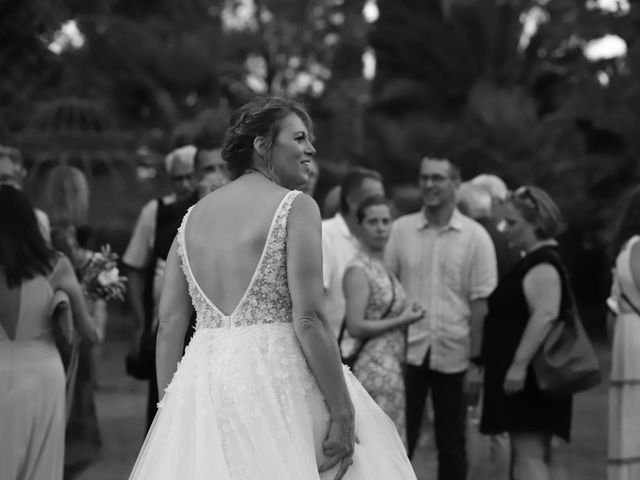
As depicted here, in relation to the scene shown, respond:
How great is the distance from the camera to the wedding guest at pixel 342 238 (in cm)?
789

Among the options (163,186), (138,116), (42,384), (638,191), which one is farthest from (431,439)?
(138,116)

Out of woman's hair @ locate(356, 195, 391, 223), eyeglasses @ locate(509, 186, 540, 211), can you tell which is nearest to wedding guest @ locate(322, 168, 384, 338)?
woman's hair @ locate(356, 195, 391, 223)

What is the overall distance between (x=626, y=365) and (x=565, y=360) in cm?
51

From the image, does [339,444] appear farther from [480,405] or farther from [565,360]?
[480,405]

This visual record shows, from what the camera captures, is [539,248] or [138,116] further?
[138,116]

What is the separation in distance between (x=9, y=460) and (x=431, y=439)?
6.00 m

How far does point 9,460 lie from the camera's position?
6.61 meters

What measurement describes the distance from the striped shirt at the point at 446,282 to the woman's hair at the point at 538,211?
73 centimetres

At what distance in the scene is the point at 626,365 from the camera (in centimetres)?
767

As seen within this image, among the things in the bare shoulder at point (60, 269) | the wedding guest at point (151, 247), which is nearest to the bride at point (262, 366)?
the bare shoulder at point (60, 269)

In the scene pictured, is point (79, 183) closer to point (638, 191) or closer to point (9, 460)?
point (9, 460)

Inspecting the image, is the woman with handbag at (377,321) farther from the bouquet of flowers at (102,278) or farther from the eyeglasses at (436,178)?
the bouquet of flowers at (102,278)

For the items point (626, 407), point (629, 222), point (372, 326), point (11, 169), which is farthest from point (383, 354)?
point (11, 169)

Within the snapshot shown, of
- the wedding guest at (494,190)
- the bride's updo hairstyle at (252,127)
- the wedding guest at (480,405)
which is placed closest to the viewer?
the bride's updo hairstyle at (252,127)
